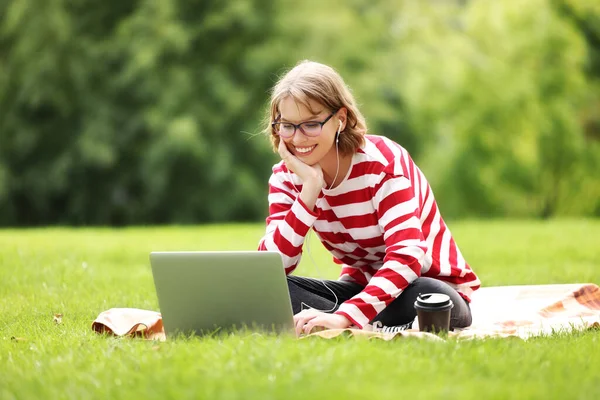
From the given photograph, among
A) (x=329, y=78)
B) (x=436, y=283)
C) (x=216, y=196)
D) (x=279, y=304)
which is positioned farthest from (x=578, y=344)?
(x=216, y=196)

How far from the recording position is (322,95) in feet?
11.0

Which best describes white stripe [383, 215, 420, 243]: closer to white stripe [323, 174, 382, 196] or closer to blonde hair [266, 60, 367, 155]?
white stripe [323, 174, 382, 196]

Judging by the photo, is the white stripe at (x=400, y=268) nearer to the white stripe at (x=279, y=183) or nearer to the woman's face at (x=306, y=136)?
the woman's face at (x=306, y=136)

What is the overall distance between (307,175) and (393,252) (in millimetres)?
492

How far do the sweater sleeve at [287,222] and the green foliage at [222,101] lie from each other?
12.0m

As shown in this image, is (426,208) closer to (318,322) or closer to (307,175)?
(307,175)

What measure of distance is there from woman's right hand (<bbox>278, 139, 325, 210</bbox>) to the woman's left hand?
49 cm

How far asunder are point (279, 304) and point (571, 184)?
617 inches

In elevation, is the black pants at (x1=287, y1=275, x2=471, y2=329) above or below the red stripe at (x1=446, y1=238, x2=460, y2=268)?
below

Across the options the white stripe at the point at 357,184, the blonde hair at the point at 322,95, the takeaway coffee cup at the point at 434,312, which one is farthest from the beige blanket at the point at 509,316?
the blonde hair at the point at 322,95

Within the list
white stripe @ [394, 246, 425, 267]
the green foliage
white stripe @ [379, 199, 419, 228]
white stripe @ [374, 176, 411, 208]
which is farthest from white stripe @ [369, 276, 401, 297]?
the green foliage

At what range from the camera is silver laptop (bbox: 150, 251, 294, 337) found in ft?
9.52

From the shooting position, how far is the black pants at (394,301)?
3396mm

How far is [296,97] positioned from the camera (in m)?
3.32
